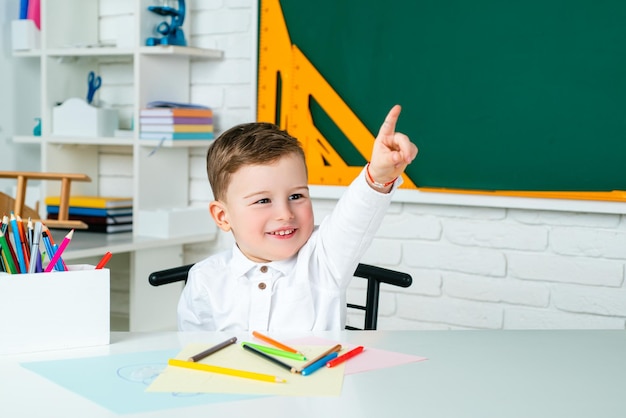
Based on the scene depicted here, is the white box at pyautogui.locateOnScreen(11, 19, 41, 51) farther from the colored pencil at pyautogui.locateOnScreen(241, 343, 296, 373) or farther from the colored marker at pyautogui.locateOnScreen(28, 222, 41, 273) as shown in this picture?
the colored pencil at pyautogui.locateOnScreen(241, 343, 296, 373)

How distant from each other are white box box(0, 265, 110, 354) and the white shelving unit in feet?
4.51

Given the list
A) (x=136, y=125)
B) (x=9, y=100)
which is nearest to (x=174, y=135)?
(x=136, y=125)

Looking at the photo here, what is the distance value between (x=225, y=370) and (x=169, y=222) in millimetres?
1707

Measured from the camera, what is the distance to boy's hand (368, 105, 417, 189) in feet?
3.76

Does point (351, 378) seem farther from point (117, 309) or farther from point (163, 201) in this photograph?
point (117, 309)

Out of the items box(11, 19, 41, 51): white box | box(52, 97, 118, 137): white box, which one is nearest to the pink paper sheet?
box(52, 97, 118, 137): white box

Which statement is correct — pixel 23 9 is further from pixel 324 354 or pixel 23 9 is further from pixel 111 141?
pixel 324 354

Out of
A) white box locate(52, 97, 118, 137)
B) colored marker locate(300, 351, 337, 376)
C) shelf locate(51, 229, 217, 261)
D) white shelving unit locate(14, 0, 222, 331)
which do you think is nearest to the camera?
colored marker locate(300, 351, 337, 376)

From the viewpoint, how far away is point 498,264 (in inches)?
92.9

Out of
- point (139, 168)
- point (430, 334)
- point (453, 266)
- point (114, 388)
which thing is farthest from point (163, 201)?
point (114, 388)

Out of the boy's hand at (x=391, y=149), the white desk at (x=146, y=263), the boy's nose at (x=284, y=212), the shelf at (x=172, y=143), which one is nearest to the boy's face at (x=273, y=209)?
the boy's nose at (x=284, y=212)

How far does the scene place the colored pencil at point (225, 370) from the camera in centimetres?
94

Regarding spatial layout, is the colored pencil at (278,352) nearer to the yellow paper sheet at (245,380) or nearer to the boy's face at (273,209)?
the yellow paper sheet at (245,380)

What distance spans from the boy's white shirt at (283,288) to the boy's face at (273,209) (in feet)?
0.10
